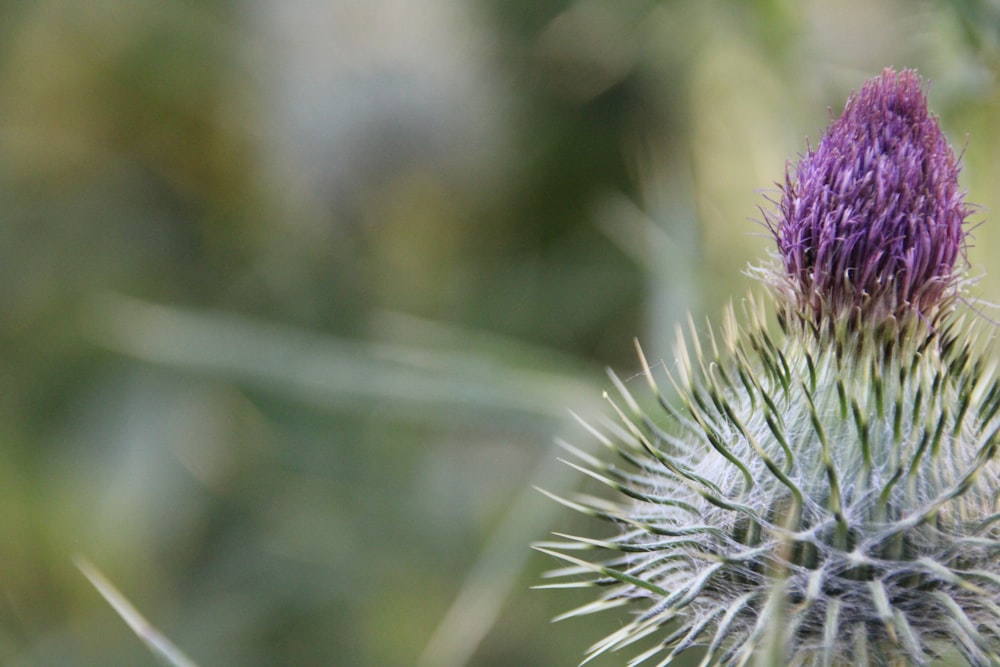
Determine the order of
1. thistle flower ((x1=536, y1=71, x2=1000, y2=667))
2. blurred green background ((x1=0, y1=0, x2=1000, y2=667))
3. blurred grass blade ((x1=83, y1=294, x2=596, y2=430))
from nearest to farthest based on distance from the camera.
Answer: thistle flower ((x1=536, y1=71, x2=1000, y2=667))
blurred grass blade ((x1=83, y1=294, x2=596, y2=430))
blurred green background ((x1=0, y1=0, x2=1000, y2=667))

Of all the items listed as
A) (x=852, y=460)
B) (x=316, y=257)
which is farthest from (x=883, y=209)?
(x=316, y=257)

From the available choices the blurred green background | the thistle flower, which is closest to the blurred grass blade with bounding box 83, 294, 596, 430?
the blurred green background

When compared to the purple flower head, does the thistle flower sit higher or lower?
lower

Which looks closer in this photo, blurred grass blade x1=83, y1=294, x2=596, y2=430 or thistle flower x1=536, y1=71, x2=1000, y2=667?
thistle flower x1=536, y1=71, x2=1000, y2=667

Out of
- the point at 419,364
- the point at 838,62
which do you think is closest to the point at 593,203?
the point at 838,62

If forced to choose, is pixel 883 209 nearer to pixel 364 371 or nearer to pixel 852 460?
pixel 852 460

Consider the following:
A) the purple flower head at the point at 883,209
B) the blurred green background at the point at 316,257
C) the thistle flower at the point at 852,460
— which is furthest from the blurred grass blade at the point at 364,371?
the purple flower head at the point at 883,209

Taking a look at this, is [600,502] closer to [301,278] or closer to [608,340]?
[608,340]

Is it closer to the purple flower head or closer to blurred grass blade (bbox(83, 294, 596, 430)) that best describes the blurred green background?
blurred grass blade (bbox(83, 294, 596, 430))
